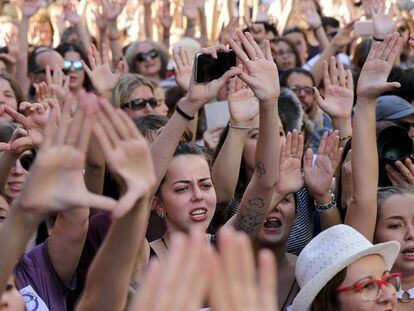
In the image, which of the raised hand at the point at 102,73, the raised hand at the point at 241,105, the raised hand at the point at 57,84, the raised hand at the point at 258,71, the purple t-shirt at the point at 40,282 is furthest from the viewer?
the raised hand at the point at 102,73

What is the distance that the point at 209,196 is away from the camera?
406 cm

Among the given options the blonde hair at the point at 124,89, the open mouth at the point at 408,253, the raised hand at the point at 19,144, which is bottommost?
the open mouth at the point at 408,253

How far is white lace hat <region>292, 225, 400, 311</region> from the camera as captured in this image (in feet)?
11.4

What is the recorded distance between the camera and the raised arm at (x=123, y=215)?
2.30 m

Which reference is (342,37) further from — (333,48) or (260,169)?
(260,169)

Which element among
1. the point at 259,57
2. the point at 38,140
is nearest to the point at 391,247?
the point at 259,57

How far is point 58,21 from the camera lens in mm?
10617

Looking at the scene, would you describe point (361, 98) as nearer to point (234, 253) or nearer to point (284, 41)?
point (234, 253)

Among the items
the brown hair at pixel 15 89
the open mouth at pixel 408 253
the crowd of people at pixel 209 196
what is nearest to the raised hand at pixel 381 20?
the crowd of people at pixel 209 196

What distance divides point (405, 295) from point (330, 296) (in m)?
0.65

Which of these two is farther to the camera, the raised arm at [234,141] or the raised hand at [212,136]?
the raised hand at [212,136]

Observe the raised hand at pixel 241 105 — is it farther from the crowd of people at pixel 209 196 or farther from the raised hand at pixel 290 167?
the raised hand at pixel 290 167

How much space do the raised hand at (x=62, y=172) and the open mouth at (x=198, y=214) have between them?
1.79 metres

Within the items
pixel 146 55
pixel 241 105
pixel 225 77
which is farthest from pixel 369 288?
pixel 146 55
